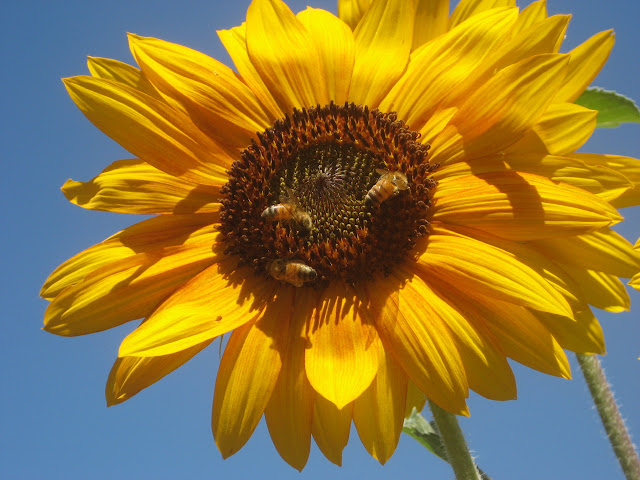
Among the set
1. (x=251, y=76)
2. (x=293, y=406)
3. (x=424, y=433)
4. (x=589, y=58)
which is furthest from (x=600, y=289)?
(x=251, y=76)

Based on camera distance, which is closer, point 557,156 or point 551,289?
point 551,289

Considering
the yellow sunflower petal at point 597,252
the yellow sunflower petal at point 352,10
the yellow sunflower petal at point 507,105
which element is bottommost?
the yellow sunflower petal at point 597,252

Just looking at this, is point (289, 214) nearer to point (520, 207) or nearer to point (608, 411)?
point (520, 207)

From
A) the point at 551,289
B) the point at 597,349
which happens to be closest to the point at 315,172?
the point at 551,289

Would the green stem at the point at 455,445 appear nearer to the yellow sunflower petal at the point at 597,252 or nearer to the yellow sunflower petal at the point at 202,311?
the yellow sunflower petal at the point at 597,252

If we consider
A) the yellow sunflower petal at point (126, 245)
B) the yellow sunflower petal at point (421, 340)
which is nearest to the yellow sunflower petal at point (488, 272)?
the yellow sunflower petal at point (421, 340)

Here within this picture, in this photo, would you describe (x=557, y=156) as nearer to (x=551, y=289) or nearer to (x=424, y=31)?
(x=551, y=289)
